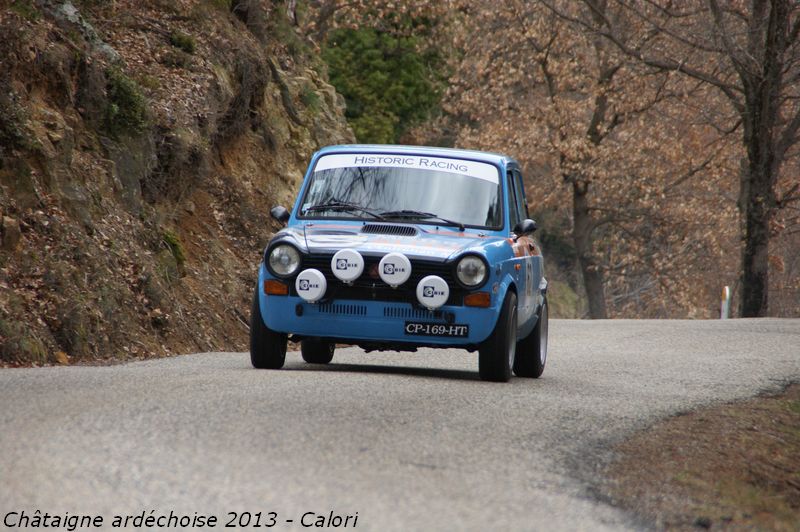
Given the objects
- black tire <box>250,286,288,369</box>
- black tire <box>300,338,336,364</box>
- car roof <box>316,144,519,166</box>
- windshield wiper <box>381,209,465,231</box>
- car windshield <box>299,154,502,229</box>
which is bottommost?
black tire <box>300,338,336,364</box>

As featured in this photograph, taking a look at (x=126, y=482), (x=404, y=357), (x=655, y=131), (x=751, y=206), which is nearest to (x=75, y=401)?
(x=126, y=482)

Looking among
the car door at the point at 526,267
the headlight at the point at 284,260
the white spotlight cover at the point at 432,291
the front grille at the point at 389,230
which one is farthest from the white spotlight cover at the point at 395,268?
the car door at the point at 526,267

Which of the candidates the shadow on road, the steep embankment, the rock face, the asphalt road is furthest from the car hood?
the rock face

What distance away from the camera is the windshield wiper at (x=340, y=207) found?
11.4 m

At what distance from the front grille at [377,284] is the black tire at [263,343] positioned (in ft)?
1.52

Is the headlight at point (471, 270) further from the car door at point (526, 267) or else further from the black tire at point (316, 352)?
the black tire at point (316, 352)

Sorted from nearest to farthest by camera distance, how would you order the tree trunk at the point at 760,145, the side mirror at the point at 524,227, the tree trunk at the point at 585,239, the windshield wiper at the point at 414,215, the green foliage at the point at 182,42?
the windshield wiper at the point at 414,215, the side mirror at the point at 524,227, the green foliage at the point at 182,42, the tree trunk at the point at 760,145, the tree trunk at the point at 585,239

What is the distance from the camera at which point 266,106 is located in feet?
75.8

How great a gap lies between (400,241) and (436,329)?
765mm

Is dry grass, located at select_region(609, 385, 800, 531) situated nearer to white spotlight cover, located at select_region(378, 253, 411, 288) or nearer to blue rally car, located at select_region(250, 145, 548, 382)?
blue rally car, located at select_region(250, 145, 548, 382)

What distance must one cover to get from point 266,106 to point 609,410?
14.7 m

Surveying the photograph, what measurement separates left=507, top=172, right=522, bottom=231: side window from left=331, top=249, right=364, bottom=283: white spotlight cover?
1876 mm

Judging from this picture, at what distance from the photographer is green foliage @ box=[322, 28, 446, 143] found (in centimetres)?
4428

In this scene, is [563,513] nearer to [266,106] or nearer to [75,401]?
[75,401]
